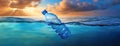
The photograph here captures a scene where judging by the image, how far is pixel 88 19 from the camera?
166cm

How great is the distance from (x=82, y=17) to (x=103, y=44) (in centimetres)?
29

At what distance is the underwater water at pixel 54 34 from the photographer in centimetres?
165

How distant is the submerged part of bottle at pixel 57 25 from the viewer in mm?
1653

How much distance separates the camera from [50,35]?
5.43 ft

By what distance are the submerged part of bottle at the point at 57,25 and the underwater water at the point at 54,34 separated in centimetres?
3

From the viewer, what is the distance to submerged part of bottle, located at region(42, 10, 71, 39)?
5.42 feet

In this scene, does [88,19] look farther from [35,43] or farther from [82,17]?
[35,43]

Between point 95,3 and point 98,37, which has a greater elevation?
point 95,3

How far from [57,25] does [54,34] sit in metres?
0.08

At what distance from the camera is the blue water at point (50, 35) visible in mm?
1650

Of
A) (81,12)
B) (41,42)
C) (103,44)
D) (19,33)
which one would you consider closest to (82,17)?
(81,12)

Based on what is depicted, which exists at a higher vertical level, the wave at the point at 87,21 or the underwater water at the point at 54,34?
the wave at the point at 87,21

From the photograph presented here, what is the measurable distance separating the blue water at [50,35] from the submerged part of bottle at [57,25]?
3 cm

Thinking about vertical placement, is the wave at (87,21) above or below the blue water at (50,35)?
above
